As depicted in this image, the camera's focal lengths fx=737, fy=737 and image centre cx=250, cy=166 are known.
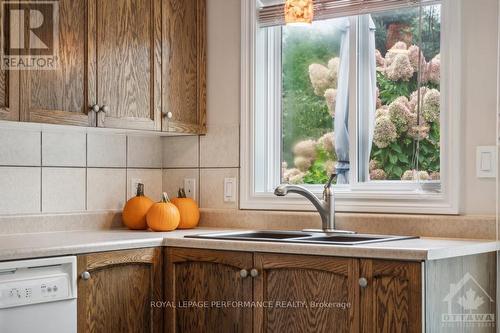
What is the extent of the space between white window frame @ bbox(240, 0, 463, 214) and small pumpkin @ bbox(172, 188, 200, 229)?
0.22 metres

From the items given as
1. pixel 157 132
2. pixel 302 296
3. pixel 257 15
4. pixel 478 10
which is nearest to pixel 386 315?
pixel 302 296

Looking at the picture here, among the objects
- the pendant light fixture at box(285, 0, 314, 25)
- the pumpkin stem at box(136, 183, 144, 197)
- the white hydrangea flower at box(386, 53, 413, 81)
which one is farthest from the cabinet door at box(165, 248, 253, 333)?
the white hydrangea flower at box(386, 53, 413, 81)

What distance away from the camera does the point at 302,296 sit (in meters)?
2.58

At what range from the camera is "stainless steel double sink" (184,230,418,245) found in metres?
2.73

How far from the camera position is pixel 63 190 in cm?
324

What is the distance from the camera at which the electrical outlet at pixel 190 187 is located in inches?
144

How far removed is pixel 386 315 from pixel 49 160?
162cm

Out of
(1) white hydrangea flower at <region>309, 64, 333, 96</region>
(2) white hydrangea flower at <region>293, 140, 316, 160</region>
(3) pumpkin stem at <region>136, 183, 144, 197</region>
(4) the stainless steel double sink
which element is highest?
(1) white hydrangea flower at <region>309, 64, 333, 96</region>

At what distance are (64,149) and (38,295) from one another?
3.22 ft

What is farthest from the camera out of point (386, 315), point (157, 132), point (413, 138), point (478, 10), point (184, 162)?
point (184, 162)

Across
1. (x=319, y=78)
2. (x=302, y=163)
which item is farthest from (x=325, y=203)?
(x=319, y=78)

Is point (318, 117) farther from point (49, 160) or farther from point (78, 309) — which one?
point (78, 309)

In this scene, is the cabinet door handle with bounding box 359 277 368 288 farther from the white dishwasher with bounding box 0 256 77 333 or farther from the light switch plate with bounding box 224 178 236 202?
the light switch plate with bounding box 224 178 236 202

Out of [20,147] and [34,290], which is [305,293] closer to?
[34,290]
